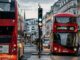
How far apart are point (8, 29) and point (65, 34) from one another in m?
19.8

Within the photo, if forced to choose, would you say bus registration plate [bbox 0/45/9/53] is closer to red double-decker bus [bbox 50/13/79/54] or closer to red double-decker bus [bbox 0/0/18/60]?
red double-decker bus [bbox 0/0/18/60]

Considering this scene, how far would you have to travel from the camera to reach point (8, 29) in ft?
78.4

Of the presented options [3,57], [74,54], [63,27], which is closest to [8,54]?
[3,57]

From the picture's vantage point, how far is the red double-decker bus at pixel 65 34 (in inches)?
1665

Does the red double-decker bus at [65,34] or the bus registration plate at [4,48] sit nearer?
the bus registration plate at [4,48]

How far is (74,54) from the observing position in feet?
148

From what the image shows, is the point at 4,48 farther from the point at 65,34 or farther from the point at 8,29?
the point at 65,34

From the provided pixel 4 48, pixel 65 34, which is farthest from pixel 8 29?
pixel 65 34

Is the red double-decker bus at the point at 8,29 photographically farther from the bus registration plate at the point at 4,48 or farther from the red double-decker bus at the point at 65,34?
the red double-decker bus at the point at 65,34

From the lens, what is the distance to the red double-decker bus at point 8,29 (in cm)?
2375

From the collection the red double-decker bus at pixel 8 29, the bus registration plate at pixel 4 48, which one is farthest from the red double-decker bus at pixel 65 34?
the bus registration plate at pixel 4 48

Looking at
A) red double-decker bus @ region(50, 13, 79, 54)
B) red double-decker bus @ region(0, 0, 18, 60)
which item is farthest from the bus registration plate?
red double-decker bus @ region(50, 13, 79, 54)

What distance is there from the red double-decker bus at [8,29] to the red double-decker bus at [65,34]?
1843 centimetres

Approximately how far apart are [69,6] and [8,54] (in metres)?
99.0
